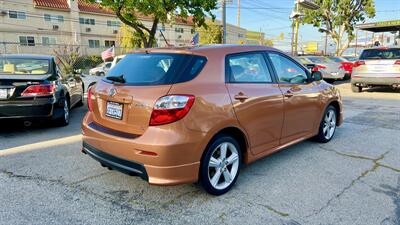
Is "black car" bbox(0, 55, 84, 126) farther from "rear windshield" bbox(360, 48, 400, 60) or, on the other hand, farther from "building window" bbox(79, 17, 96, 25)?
"building window" bbox(79, 17, 96, 25)

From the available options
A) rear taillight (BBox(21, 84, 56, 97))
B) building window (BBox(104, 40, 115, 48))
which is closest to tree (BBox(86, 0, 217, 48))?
rear taillight (BBox(21, 84, 56, 97))

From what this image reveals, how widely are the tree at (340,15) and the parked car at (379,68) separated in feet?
58.0

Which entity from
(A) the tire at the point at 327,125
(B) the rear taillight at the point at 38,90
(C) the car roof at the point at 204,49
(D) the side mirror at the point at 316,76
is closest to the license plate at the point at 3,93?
(B) the rear taillight at the point at 38,90

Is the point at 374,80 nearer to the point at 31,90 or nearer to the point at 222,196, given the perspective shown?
the point at 222,196

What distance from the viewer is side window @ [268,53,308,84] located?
4.11 m

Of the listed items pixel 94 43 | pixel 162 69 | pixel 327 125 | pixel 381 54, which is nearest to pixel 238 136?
pixel 162 69

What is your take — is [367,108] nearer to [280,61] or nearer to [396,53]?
[396,53]

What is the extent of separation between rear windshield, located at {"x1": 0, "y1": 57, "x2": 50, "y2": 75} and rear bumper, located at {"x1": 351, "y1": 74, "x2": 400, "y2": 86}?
10.5 m

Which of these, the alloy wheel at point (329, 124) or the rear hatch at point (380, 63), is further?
the rear hatch at point (380, 63)

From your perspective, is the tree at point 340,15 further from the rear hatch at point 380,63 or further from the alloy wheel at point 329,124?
the alloy wheel at point 329,124

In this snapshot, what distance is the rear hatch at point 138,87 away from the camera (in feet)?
9.73

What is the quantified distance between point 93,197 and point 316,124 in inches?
136

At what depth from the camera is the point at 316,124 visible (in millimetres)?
4871

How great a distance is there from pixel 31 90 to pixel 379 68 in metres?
10.9
